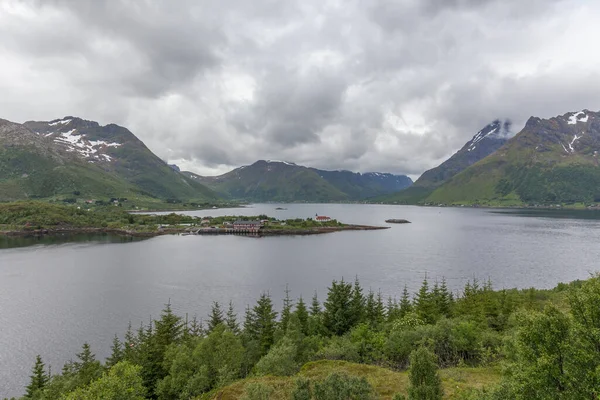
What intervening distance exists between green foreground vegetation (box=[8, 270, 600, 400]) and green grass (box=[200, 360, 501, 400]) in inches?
4.5

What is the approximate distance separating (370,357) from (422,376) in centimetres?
2183

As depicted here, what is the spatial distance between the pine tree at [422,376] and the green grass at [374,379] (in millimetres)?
8023

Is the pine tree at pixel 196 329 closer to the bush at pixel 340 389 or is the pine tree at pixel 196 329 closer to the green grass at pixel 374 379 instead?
the green grass at pixel 374 379

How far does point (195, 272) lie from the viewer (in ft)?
335

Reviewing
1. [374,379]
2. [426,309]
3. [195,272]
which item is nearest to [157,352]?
[374,379]

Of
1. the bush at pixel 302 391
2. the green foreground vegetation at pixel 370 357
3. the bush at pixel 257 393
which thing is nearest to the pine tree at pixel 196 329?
the green foreground vegetation at pixel 370 357

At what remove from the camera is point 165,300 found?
75.5 m

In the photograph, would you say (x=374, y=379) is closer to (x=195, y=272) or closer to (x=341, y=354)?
(x=341, y=354)

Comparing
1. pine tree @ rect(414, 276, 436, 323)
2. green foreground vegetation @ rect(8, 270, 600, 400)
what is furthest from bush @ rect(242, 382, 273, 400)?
pine tree @ rect(414, 276, 436, 323)

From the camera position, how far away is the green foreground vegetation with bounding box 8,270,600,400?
1583cm

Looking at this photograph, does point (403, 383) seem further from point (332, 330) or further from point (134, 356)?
point (134, 356)

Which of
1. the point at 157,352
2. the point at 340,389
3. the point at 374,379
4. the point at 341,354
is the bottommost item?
the point at 157,352

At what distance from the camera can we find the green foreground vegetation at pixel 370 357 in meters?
15.8

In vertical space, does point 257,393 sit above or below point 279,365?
above
